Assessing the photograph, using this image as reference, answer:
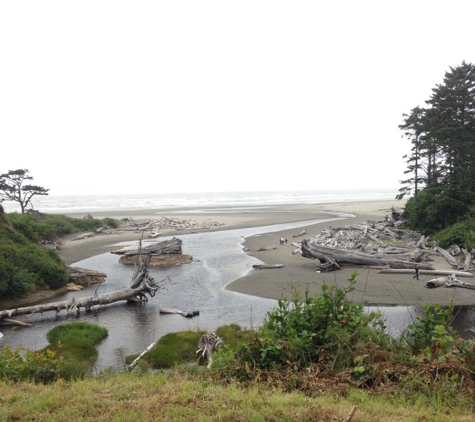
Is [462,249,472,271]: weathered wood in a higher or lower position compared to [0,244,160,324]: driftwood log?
higher

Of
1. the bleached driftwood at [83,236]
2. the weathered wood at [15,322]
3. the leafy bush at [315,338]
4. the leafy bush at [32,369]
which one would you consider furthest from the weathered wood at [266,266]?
the bleached driftwood at [83,236]

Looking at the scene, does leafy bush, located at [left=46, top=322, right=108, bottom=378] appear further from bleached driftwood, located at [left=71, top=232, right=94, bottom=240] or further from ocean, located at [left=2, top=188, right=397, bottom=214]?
ocean, located at [left=2, top=188, right=397, bottom=214]

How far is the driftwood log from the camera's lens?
15547 millimetres

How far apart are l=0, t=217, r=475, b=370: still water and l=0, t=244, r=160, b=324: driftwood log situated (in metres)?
0.35

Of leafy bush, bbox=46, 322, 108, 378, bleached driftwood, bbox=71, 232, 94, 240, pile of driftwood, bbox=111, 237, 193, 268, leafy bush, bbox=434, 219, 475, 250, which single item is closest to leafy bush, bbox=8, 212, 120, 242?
bleached driftwood, bbox=71, 232, 94, 240

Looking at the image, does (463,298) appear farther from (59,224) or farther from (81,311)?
(59,224)

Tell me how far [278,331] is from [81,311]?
12924 mm

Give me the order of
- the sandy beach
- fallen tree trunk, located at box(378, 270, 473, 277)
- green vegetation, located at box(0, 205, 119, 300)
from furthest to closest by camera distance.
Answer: fallen tree trunk, located at box(378, 270, 473, 277) < green vegetation, located at box(0, 205, 119, 300) < the sandy beach

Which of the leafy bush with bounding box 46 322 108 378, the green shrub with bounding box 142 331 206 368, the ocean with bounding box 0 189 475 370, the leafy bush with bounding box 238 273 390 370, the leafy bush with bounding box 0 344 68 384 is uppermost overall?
the leafy bush with bounding box 238 273 390 370

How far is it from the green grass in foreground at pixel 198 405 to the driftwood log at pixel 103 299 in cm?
1051

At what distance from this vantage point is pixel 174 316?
52.1 feet

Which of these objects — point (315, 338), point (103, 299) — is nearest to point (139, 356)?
point (315, 338)

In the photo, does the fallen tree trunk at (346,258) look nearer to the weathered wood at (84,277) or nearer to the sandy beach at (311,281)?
the sandy beach at (311,281)

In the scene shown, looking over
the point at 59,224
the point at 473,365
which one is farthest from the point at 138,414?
the point at 59,224
